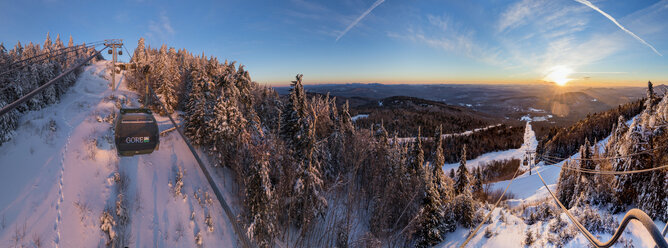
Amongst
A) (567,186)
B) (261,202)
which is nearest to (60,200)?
(261,202)

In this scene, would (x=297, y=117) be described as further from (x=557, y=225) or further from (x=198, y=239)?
(x=557, y=225)

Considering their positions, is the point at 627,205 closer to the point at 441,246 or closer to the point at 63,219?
the point at 441,246

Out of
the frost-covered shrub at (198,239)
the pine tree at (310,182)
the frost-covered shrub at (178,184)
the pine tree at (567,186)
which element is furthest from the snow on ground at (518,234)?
the frost-covered shrub at (178,184)

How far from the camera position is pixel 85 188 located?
16.0 m

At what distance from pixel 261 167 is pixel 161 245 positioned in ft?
26.1

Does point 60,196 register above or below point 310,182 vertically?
above

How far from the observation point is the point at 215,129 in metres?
24.7

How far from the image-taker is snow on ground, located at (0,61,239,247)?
12953 mm

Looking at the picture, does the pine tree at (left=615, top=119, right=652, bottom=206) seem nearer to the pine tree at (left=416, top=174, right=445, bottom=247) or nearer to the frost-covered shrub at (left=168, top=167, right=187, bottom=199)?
the pine tree at (left=416, top=174, right=445, bottom=247)

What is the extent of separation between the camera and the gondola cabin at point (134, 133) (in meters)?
9.52

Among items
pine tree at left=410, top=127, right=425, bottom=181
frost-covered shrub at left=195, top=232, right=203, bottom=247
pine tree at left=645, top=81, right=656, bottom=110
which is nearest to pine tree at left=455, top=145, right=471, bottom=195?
pine tree at left=410, top=127, right=425, bottom=181

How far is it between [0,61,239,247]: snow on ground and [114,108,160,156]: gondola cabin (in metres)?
8.07

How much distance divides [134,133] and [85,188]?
11262 millimetres

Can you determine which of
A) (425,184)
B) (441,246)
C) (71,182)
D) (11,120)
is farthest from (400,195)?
(11,120)
